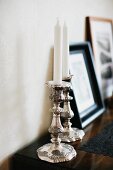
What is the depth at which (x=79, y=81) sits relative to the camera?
1.27 meters

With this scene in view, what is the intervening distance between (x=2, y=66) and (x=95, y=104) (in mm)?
666

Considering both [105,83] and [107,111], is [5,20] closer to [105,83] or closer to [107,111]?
[107,111]

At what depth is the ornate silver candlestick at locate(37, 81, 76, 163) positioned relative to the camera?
86 cm

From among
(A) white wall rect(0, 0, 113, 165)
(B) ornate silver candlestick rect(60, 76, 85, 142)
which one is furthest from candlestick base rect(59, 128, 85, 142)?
(A) white wall rect(0, 0, 113, 165)

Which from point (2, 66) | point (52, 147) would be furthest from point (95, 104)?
point (2, 66)

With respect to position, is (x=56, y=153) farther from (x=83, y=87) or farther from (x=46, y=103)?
(x=83, y=87)

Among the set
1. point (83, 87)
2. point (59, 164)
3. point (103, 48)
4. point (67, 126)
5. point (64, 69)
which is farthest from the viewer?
point (103, 48)

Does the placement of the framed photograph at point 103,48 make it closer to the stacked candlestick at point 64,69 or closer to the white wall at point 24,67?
the white wall at point 24,67

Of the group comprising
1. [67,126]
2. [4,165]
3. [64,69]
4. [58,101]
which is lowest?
[4,165]

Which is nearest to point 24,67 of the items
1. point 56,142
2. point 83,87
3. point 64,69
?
point 64,69

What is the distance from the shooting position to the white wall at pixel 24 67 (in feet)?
2.92

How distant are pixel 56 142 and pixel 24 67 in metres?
0.30

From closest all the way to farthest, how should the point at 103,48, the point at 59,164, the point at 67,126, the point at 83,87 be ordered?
the point at 59,164
the point at 67,126
the point at 83,87
the point at 103,48

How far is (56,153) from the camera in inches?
34.9
